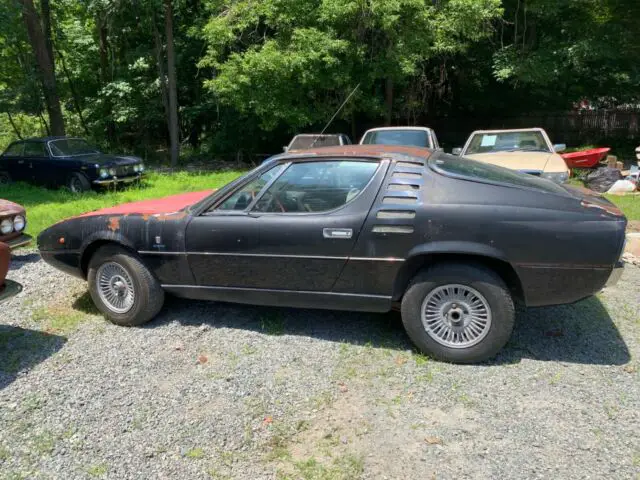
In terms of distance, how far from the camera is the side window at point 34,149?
40.5ft

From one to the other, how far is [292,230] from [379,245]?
0.68m

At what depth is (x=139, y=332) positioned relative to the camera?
14.3 feet

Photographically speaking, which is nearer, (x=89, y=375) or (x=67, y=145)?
(x=89, y=375)

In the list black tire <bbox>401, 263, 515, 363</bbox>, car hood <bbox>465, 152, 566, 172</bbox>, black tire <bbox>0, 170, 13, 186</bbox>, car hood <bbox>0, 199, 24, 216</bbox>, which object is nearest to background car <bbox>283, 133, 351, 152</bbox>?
car hood <bbox>465, 152, 566, 172</bbox>

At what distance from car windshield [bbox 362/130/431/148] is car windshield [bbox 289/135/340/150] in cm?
101

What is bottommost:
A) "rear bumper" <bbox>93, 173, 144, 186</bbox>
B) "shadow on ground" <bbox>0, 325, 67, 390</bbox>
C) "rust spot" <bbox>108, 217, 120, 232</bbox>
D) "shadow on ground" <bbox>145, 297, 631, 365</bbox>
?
"shadow on ground" <bbox>145, 297, 631, 365</bbox>

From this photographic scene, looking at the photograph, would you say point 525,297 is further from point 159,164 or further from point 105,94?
point 105,94

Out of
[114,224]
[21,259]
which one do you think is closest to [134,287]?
[114,224]

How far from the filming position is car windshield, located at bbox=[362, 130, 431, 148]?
10.3 meters

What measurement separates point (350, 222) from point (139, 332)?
2.11 meters

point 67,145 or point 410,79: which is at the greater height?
point 410,79

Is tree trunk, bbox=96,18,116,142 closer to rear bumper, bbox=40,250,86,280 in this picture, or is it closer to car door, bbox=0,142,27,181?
car door, bbox=0,142,27,181

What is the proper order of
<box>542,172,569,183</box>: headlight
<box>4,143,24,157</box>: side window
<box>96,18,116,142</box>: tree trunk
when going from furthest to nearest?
<box>96,18,116,142</box>: tree trunk, <box>4,143,24,157</box>: side window, <box>542,172,569,183</box>: headlight

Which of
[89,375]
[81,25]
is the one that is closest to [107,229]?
[89,375]
